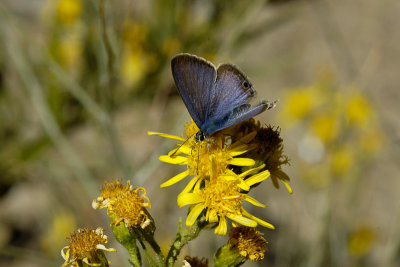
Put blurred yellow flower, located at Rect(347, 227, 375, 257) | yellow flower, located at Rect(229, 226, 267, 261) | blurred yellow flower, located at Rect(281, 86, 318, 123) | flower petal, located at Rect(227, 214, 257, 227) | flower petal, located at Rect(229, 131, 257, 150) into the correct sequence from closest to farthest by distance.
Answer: flower petal, located at Rect(227, 214, 257, 227) < yellow flower, located at Rect(229, 226, 267, 261) < flower petal, located at Rect(229, 131, 257, 150) < blurred yellow flower, located at Rect(347, 227, 375, 257) < blurred yellow flower, located at Rect(281, 86, 318, 123)

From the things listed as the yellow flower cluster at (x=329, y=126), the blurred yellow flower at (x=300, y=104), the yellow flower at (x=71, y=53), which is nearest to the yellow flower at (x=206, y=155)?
the yellow flower at (x=71, y=53)

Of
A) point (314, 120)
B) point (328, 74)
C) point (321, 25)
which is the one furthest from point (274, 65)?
point (321, 25)

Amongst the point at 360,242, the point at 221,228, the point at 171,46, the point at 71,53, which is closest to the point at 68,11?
the point at 71,53

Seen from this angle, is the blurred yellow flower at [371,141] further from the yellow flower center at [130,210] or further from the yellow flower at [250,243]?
the yellow flower center at [130,210]

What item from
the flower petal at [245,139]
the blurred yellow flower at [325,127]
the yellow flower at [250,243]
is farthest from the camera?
the blurred yellow flower at [325,127]

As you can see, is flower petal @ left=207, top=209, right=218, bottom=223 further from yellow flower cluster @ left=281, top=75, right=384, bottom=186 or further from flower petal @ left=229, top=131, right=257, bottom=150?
yellow flower cluster @ left=281, top=75, right=384, bottom=186

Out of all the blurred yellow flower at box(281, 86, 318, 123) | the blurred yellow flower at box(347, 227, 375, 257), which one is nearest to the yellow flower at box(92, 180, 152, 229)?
the blurred yellow flower at box(347, 227, 375, 257)

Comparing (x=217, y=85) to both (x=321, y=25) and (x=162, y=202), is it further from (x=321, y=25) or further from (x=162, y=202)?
(x=321, y=25)
